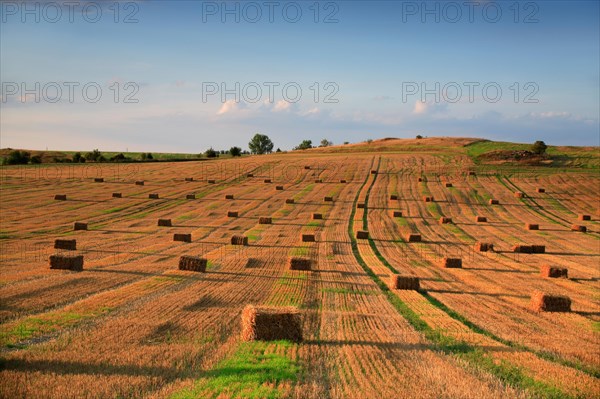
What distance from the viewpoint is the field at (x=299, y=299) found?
36.4ft

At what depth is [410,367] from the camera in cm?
1222

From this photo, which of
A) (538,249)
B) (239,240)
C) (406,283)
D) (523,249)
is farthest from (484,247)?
(239,240)

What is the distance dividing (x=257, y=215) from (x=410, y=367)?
36.0 m

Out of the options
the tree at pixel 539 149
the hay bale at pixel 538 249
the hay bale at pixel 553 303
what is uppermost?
the tree at pixel 539 149

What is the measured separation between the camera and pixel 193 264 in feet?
79.7

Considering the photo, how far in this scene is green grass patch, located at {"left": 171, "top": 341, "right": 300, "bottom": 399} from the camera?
10.1m

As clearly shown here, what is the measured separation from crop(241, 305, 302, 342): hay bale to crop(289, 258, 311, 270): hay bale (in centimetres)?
1231

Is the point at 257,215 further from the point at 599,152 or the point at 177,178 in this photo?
the point at 599,152

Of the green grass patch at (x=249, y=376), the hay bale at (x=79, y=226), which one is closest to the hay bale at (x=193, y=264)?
the green grass patch at (x=249, y=376)

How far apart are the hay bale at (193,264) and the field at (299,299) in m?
0.76

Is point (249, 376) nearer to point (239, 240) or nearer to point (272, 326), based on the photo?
point (272, 326)

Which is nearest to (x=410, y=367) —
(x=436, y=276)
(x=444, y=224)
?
(x=436, y=276)

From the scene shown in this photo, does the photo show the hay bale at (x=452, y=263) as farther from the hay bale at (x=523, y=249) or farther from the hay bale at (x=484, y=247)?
the hay bale at (x=523, y=249)

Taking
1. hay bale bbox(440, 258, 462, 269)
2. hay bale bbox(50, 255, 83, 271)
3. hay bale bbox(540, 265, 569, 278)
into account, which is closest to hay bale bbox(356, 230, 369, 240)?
hay bale bbox(440, 258, 462, 269)
